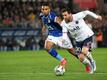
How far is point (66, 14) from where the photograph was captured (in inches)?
766

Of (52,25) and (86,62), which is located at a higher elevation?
(52,25)

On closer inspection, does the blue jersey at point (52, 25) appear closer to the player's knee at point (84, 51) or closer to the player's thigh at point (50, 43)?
the player's thigh at point (50, 43)

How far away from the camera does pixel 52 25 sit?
68.0 ft

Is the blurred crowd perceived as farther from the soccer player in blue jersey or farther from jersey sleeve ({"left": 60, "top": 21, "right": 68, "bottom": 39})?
jersey sleeve ({"left": 60, "top": 21, "right": 68, "bottom": 39})

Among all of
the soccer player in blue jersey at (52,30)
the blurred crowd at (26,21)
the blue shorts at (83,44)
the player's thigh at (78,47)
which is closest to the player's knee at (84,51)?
the blue shorts at (83,44)

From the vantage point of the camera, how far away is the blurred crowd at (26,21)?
37000 mm

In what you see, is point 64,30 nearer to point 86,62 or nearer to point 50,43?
point 86,62

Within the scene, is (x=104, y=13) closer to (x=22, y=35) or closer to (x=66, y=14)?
(x=22, y=35)

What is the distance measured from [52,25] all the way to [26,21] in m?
17.9

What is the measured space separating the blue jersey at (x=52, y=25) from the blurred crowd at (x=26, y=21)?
1543 centimetres

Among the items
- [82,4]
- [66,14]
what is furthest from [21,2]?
[66,14]

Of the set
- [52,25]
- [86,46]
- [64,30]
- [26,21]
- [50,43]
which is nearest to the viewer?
[64,30]

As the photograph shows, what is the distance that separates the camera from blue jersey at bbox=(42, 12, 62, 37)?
20578 mm

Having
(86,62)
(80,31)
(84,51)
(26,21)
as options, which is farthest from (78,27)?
(26,21)
